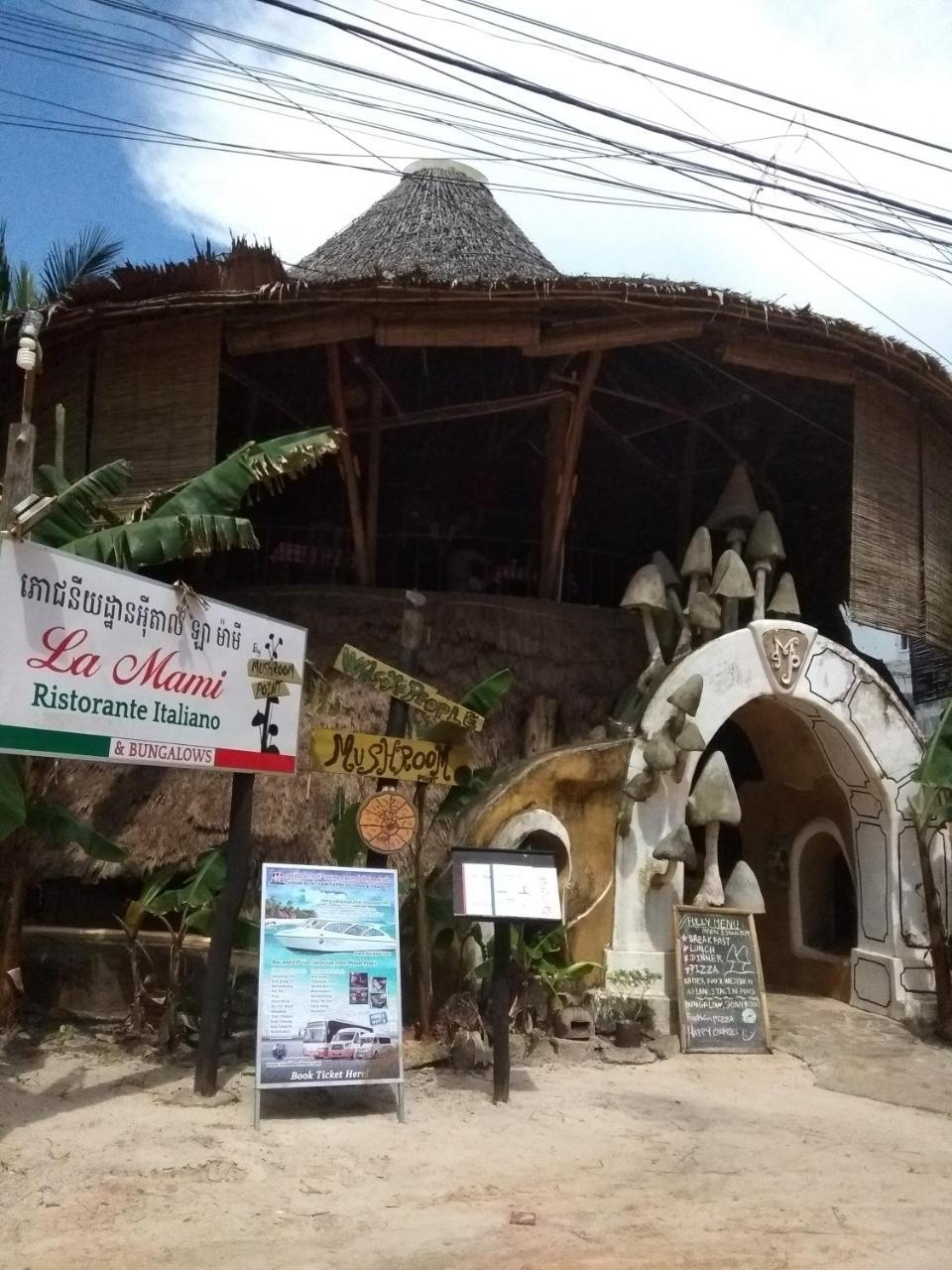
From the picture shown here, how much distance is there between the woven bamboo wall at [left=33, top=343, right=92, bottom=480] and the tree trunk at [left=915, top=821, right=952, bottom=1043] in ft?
29.0

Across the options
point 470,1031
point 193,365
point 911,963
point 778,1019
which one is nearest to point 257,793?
point 470,1031

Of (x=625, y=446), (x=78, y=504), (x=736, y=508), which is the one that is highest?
(x=625, y=446)

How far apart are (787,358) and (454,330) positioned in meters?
3.40

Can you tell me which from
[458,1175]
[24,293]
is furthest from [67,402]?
[458,1175]

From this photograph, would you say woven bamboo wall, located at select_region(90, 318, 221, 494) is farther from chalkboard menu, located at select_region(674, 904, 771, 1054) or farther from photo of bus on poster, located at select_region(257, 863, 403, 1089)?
chalkboard menu, located at select_region(674, 904, 771, 1054)

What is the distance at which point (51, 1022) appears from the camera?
8258 mm

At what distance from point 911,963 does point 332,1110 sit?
6372 mm

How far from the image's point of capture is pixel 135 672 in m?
6.16

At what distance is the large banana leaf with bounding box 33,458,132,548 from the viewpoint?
25.3 feet

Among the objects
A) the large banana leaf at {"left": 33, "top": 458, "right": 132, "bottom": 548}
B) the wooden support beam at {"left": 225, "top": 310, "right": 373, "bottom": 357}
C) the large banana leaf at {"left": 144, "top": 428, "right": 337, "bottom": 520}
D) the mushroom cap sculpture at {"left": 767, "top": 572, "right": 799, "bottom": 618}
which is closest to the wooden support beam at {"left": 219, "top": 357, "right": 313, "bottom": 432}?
the wooden support beam at {"left": 225, "top": 310, "right": 373, "bottom": 357}

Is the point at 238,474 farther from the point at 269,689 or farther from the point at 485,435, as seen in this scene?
the point at 485,435

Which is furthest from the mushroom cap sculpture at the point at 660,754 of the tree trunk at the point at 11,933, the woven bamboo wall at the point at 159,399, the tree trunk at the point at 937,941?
the tree trunk at the point at 11,933

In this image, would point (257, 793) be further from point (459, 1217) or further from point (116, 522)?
point (459, 1217)

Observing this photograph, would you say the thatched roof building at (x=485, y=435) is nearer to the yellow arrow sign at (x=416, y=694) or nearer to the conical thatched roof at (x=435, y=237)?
the conical thatched roof at (x=435, y=237)
